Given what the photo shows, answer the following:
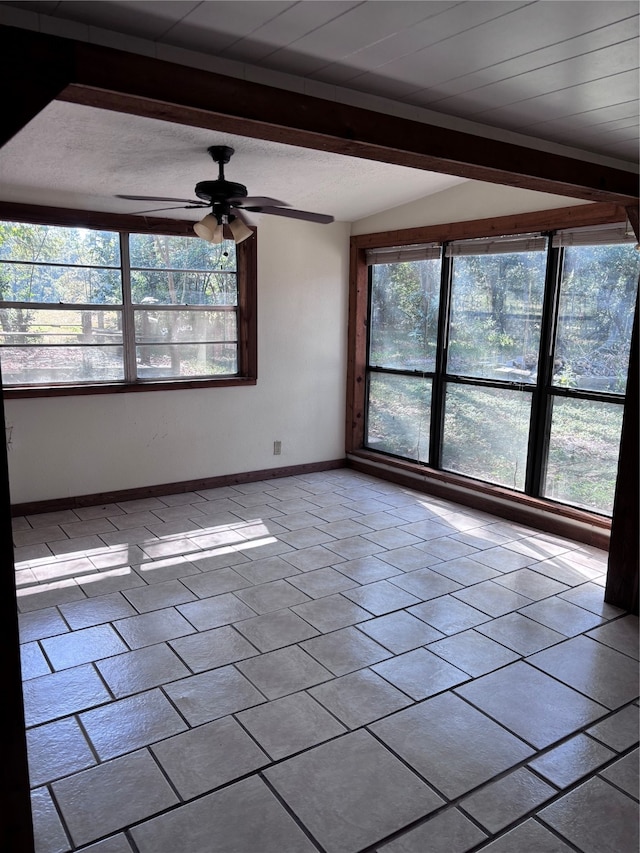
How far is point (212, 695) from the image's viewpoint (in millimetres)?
2584

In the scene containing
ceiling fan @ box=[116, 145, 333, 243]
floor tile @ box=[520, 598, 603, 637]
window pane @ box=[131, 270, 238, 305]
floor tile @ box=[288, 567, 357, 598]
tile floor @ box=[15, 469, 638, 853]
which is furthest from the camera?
window pane @ box=[131, 270, 238, 305]

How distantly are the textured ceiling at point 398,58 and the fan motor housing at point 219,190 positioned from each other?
7.6 inches

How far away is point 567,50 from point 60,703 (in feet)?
9.58

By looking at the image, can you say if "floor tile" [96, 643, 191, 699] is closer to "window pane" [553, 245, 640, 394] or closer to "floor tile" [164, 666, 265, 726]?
"floor tile" [164, 666, 265, 726]

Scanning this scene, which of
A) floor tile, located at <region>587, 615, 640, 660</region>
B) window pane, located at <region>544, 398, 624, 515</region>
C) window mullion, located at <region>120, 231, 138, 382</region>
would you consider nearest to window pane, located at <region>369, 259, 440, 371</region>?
window pane, located at <region>544, 398, 624, 515</region>

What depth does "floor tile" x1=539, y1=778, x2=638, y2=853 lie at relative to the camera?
191 cm

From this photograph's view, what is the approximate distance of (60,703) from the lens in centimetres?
252

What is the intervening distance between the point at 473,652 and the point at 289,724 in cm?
99

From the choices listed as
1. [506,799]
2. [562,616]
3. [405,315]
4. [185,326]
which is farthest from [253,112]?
[405,315]

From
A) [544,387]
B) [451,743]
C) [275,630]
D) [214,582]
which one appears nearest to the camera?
[451,743]

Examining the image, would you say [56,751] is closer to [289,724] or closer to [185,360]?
[289,724]

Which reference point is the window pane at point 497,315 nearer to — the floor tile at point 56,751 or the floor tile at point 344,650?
the floor tile at point 344,650

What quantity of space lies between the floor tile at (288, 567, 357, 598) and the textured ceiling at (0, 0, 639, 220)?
238 centimetres

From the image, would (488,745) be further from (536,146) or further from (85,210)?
(85,210)
